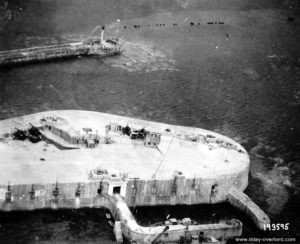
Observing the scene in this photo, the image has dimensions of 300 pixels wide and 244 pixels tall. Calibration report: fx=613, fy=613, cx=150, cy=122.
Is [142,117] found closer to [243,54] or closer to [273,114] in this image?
[273,114]

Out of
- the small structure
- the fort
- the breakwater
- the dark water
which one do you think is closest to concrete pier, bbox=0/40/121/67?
the breakwater

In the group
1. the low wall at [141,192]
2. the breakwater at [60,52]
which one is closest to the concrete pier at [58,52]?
the breakwater at [60,52]

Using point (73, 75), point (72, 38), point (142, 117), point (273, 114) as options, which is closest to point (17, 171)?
point (142, 117)

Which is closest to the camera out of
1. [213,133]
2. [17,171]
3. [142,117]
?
[17,171]

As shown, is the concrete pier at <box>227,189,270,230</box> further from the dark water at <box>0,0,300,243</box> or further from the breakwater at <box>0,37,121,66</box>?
the breakwater at <box>0,37,121,66</box>

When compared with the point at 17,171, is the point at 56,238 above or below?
below

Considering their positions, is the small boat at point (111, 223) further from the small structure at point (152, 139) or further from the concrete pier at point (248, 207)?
the concrete pier at point (248, 207)
